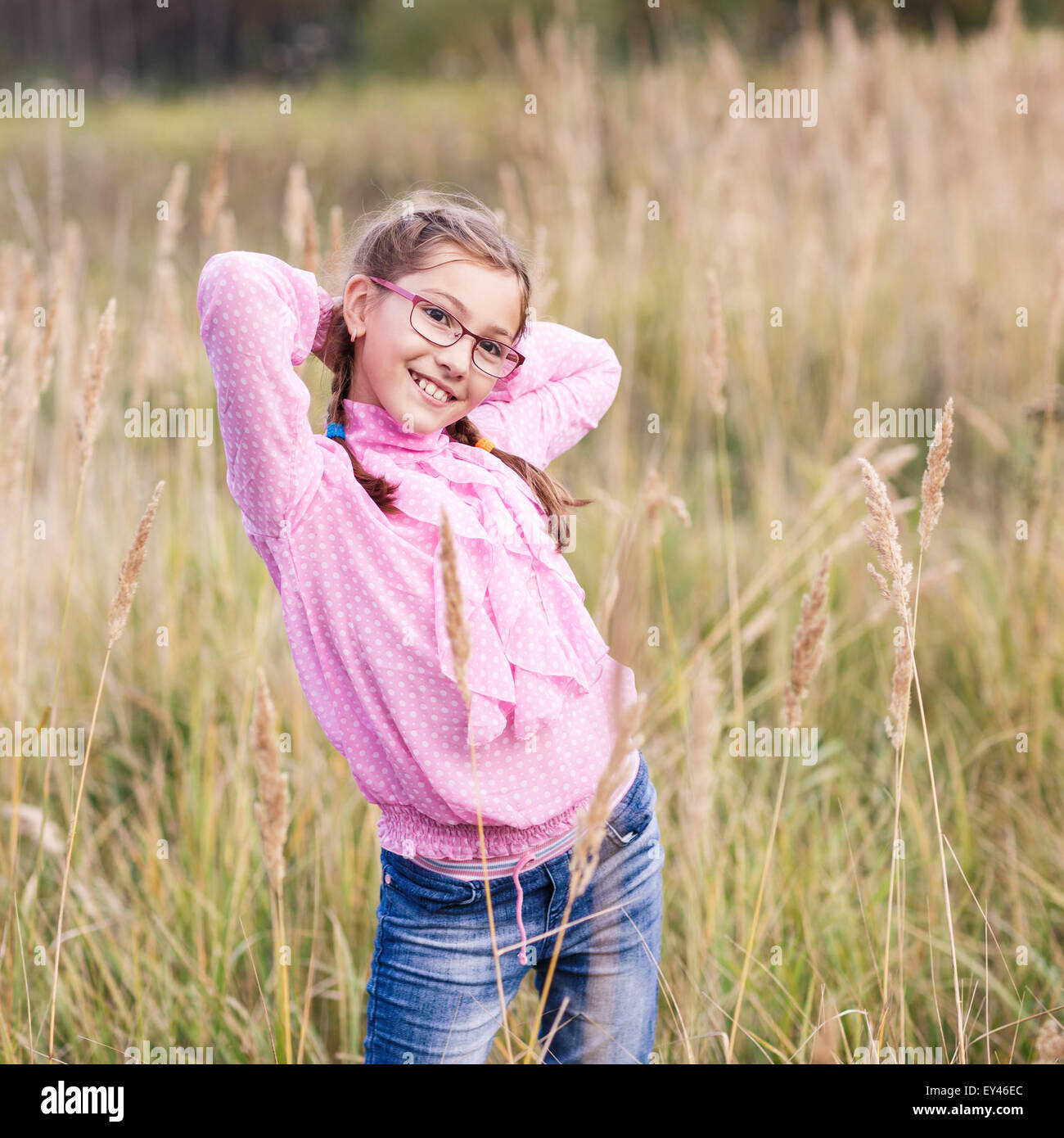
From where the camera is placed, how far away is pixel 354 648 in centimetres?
94

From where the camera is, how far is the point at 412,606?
0.93 m

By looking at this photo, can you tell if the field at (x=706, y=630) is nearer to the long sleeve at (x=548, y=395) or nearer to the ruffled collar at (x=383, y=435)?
the long sleeve at (x=548, y=395)

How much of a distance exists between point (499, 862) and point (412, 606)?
0.88 feet

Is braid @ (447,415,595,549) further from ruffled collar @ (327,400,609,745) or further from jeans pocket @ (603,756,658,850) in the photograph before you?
jeans pocket @ (603,756,658,850)

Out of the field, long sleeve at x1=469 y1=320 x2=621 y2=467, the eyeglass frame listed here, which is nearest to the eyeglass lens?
the eyeglass frame

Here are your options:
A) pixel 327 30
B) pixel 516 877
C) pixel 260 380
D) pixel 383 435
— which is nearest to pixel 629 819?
pixel 516 877

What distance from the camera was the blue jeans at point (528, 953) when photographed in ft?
3.22

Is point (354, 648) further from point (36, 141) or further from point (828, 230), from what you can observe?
point (36, 141)

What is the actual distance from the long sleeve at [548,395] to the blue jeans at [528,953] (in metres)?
0.39

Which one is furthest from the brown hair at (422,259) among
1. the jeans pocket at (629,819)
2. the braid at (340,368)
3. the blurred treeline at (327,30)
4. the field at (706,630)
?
the blurred treeline at (327,30)

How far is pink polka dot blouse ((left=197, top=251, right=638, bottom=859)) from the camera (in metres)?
0.87

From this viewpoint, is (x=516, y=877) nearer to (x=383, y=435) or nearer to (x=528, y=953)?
(x=528, y=953)

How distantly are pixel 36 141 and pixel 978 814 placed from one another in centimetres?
805
